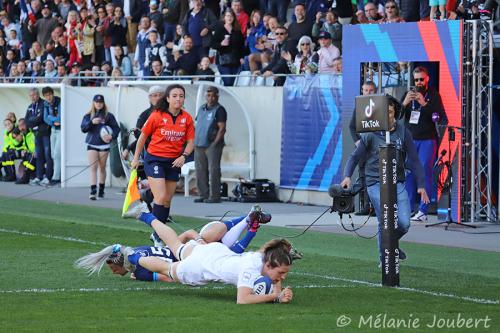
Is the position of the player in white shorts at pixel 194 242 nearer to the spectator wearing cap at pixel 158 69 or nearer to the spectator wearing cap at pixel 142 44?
the spectator wearing cap at pixel 158 69

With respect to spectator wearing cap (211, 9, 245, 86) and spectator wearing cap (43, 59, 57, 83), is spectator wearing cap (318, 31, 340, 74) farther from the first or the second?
spectator wearing cap (43, 59, 57, 83)

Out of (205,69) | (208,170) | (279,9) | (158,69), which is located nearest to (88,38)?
(158,69)

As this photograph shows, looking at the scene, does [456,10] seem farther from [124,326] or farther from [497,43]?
[124,326]

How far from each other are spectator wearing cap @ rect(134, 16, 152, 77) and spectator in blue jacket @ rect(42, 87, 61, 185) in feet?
6.92

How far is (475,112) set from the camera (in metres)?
19.3

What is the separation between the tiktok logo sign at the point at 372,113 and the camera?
11797 millimetres

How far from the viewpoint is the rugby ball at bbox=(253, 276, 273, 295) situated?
10.5 metres

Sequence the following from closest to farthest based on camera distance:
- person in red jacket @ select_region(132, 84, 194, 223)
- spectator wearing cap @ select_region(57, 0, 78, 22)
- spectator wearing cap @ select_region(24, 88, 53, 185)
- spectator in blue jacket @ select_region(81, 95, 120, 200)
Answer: person in red jacket @ select_region(132, 84, 194, 223) → spectator in blue jacket @ select_region(81, 95, 120, 200) → spectator wearing cap @ select_region(24, 88, 53, 185) → spectator wearing cap @ select_region(57, 0, 78, 22)

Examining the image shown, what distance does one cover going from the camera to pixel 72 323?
955cm

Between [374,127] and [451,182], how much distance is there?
25.4ft

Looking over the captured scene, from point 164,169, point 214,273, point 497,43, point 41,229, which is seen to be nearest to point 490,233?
point 497,43

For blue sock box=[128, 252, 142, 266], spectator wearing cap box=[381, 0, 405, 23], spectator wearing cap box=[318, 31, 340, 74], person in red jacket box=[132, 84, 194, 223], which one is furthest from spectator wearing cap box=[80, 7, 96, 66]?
blue sock box=[128, 252, 142, 266]

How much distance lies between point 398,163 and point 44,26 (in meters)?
23.0

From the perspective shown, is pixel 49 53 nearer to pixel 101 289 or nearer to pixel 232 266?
pixel 101 289
